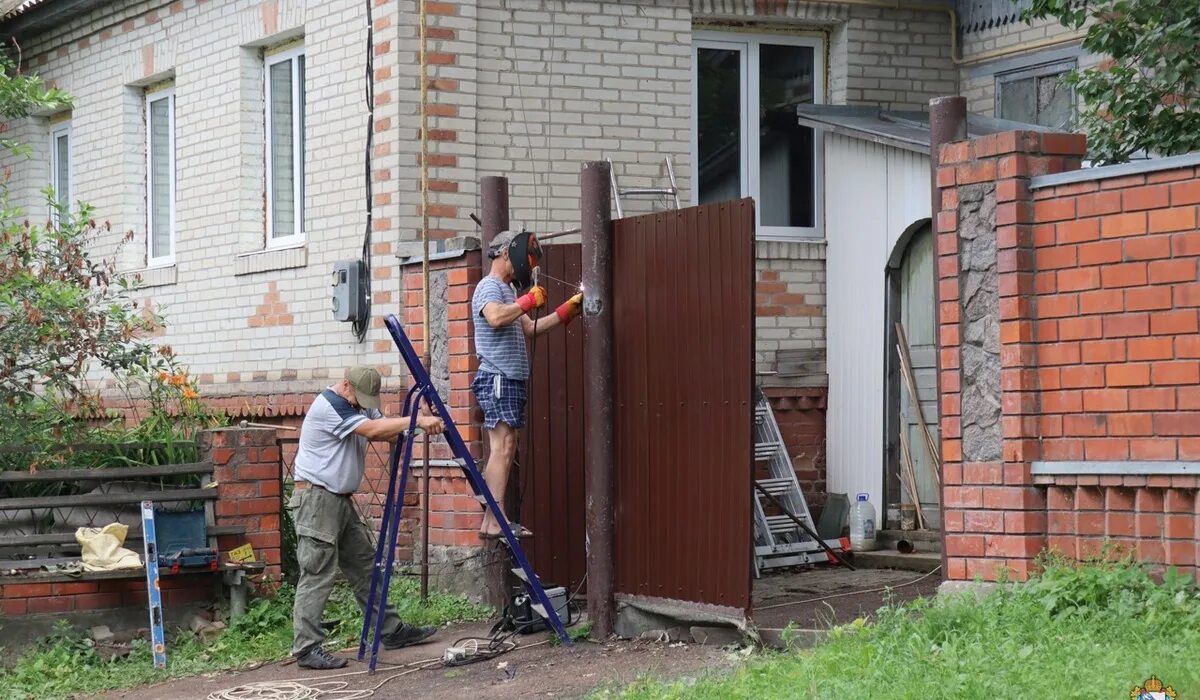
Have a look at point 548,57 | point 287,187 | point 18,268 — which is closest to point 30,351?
point 18,268

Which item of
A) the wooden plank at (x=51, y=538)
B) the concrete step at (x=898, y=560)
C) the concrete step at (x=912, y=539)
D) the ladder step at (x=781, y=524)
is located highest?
the wooden plank at (x=51, y=538)

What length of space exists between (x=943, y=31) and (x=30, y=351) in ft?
23.7

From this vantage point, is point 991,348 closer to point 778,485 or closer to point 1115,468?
point 1115,468

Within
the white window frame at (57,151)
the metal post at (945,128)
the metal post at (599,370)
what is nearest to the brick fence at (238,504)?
the metal post at (599,370)

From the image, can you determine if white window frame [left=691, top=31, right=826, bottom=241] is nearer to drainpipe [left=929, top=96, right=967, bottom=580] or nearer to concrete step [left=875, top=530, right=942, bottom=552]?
concrete step [left=875, top=530, right=942, bottom=552]

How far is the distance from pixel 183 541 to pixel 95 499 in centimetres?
56

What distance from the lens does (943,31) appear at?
41.0 feet

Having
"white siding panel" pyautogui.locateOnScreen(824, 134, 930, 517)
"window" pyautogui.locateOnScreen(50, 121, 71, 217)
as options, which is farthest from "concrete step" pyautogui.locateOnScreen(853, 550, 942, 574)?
"window" pyautogui.locateOnScreen(50, 121, 71, 217)

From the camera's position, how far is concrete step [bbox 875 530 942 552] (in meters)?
10.6

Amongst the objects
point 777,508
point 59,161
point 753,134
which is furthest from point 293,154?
point 777,508

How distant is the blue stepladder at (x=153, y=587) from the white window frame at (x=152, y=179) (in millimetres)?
5011

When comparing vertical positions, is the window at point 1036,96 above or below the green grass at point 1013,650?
above

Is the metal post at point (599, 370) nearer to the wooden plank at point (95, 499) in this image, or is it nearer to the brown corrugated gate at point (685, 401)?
the brown corrugated gate at point (685, 401)

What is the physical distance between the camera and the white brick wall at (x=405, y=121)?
35.7 ft
